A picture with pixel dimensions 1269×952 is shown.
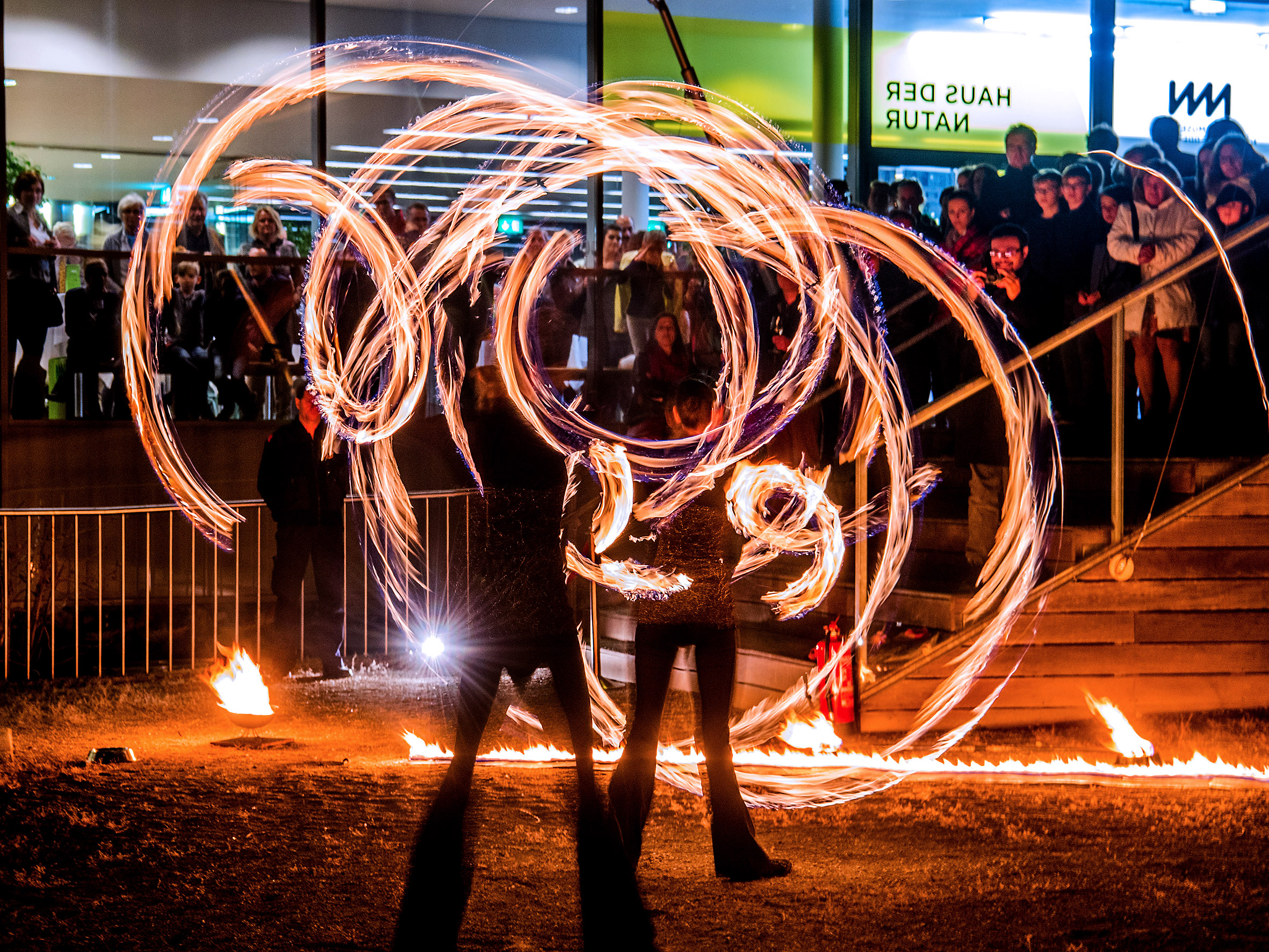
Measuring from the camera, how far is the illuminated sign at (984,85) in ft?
49.5

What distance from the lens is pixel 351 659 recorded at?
430 inches

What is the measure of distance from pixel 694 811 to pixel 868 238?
456 cm

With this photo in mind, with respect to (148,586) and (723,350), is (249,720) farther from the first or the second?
(723,350)

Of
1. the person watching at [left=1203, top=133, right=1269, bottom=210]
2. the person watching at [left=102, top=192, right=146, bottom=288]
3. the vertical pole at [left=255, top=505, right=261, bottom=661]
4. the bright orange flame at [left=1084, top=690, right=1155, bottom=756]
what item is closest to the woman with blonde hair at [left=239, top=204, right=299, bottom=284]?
the person watching at [left=102, top=192, right=146, bottom=288]

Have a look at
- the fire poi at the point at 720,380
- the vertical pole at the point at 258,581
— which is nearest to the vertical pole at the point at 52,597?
the fire poi at the point at 720,380

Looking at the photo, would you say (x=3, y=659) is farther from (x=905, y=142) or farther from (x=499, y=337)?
A: (x=905, y=142)

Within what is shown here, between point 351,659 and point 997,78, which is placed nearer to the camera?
point 351,659

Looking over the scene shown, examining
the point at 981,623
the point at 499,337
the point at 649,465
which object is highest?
the point at 499,337

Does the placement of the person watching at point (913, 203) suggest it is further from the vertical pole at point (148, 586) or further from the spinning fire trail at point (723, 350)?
the vertical pole at point (148, 586)

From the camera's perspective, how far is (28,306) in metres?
12.2

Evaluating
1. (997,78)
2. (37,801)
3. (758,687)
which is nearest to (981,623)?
(758,687)

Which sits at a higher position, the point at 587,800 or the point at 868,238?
the point at 868,238

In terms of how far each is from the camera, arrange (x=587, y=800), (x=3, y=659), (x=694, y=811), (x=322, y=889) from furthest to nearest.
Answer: (x=3, y=659), (x=694, y=811), (x=587, y=800), (x=322, y=889)

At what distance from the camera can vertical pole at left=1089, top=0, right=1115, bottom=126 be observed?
50.3 ft
